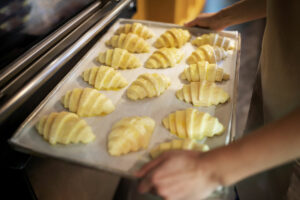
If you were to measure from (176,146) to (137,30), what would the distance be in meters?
0.87

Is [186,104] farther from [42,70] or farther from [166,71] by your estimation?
[42,70]

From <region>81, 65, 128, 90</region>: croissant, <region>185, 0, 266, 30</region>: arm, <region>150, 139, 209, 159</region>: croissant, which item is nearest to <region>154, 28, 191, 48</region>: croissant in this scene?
<region>185, 0, 266, 30</region>: arm

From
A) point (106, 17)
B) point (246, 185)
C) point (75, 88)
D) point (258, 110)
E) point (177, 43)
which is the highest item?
point (106, 17)

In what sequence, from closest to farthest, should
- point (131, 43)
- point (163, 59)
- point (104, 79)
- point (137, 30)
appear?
1. point (104, 79)
2. point (163, 59)
3. point (131, 43)
4. point (137, 30)

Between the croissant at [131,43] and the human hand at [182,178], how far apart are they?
866 millimetres

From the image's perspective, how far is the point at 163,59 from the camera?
1249 millimetres

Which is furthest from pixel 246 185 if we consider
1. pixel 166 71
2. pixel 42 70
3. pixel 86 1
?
pixel 86 1

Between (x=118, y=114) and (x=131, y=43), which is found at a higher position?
(x=131, y=43)

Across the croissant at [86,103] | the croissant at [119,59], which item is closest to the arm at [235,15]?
the croissant at [119,59]

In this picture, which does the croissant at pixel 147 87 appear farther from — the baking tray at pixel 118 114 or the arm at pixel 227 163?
the arm at pixel 227 163

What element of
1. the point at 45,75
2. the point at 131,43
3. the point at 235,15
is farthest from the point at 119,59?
the point at 235,15

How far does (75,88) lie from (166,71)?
452 mm

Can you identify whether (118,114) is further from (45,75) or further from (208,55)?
(208,55)

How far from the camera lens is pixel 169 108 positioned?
3.41 ft
